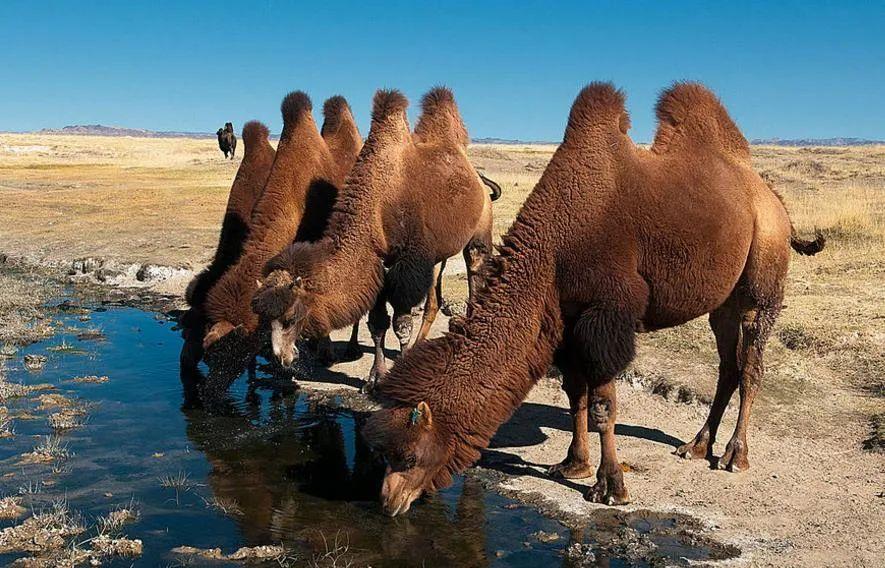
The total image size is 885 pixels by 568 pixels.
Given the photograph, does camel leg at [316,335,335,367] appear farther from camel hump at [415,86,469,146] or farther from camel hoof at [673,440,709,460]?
camel hoof at [673,440,709,460]

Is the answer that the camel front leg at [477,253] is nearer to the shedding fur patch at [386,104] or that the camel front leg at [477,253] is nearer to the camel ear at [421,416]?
the shedding fur patch at [386,104]

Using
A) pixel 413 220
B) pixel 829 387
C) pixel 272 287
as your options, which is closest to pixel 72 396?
pixel 272 287

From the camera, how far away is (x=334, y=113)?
12656 mm

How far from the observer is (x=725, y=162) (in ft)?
24.7

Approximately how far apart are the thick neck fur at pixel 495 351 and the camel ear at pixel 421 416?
0.39 ft

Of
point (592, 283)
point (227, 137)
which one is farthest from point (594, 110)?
point (227, 137)

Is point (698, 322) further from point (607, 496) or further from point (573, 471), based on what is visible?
point (607, 496)

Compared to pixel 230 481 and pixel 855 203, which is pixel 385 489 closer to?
pixel 230 481

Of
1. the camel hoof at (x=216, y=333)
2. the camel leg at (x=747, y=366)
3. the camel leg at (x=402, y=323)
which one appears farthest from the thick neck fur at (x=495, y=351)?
the camel leg at (x=402, y=323)

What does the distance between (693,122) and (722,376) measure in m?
2.38

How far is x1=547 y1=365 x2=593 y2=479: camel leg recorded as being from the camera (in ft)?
23.8

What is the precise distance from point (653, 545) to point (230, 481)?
11.6 ft

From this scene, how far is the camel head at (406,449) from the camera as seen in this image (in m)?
5.85

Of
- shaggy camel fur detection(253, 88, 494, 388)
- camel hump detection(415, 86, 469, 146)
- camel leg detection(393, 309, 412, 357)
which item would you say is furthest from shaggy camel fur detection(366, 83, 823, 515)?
camel hump detection(415, 86, 469, 146)
